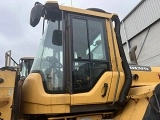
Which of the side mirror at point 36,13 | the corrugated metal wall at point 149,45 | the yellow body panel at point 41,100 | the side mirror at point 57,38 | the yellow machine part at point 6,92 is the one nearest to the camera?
the yellow machine part at point 6,92

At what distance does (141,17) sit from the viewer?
16.1 meters

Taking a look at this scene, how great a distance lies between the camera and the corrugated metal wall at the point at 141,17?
48.6ft

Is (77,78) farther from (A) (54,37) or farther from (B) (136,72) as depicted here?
(B) (136,72)

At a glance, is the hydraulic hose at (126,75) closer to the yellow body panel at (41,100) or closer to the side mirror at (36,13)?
the yellow body panel at (41,100)

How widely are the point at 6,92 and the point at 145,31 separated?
44.9 feet

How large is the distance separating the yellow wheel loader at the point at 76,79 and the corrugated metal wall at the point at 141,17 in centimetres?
1153

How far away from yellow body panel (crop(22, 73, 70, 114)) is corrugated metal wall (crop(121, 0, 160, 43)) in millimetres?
12330

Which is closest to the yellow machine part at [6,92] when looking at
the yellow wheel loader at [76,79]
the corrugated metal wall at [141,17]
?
the yellow wheel loader at [76,79]

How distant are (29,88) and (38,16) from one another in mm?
1082

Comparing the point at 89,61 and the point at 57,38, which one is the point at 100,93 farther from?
the point at 57,38

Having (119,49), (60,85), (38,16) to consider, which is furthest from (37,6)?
(119,49)

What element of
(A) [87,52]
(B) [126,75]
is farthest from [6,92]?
(B) [126,75]

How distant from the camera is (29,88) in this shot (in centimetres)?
372

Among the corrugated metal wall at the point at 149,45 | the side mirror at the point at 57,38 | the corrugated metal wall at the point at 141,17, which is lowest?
the side mirror at the point at 57,38
